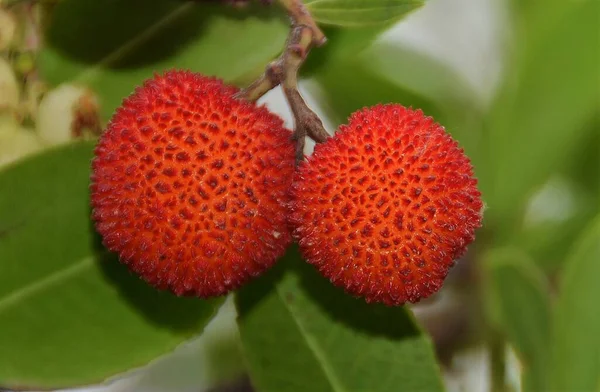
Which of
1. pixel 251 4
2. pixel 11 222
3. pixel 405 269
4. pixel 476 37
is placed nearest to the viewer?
pixel 405 269

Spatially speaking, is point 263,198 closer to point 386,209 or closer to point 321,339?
point 386,209

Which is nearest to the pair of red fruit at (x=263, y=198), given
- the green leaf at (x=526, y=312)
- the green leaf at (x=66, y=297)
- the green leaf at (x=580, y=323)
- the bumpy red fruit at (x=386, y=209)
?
the bumpy red fruit at (x=386, y=209)

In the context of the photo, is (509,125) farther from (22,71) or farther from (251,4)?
(22,71)

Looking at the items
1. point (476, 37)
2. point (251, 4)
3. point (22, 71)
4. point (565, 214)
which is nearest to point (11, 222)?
point (22, 71)

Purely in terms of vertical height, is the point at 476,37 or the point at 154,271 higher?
the point at 154,271

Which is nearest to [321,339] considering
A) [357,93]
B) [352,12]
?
[352,12]

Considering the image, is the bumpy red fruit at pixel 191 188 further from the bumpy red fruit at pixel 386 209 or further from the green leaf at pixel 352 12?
the green leaf at pixel 352 12
